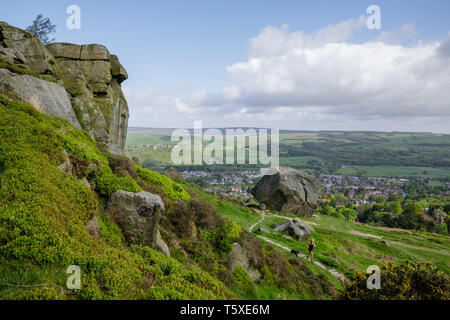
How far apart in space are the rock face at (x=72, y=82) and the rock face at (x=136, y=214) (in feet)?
35.1

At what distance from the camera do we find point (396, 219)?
215 ft

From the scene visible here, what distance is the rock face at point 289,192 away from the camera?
48.4 metres

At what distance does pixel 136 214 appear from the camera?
1014 centimetres

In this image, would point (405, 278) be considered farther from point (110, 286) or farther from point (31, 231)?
point (31, 231)

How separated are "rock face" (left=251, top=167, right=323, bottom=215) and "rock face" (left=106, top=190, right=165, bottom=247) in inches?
1602

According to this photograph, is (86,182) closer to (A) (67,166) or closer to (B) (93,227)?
(A) (67,166)

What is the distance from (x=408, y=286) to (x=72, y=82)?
29569 millimetres

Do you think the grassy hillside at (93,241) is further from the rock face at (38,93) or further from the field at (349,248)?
the field at (349,248)

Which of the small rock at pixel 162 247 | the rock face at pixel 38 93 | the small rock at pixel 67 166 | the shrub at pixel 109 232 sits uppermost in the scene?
the rock face at pixel 38 93

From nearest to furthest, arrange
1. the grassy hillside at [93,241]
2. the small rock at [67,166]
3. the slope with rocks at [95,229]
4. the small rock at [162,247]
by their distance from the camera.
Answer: the grassy hillside at [93,241]
the slope with rocks at [95,229]
the small rock at [67,166]
the small rock at [162,247]

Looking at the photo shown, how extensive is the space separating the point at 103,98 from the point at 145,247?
901 inches

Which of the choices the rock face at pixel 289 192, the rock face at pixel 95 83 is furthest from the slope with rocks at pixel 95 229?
the rock face at pixel 289 192

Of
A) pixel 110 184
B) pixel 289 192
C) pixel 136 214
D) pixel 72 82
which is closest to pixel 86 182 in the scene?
pixel 110 184
